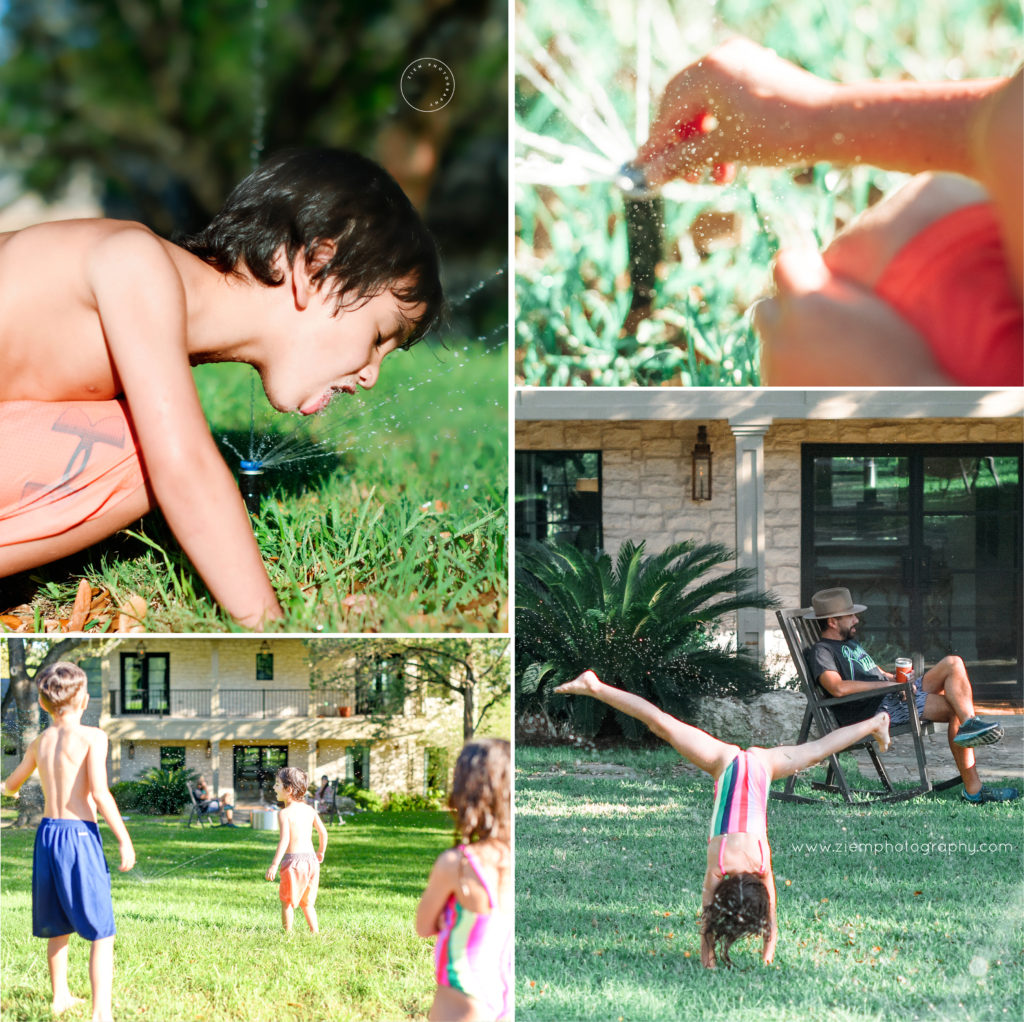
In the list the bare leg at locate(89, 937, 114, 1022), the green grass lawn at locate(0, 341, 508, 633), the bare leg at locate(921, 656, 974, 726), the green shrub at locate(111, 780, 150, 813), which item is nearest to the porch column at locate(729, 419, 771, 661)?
the bare leg at locate(921, 656, 974, 726)

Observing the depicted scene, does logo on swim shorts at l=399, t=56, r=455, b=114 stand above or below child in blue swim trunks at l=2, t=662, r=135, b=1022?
above

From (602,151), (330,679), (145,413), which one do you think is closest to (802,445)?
(602,151)

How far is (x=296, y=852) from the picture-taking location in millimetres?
3695

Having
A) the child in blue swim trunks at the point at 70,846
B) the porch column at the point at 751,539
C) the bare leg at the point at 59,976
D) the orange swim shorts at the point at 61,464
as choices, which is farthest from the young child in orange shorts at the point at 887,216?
the bare leg at the point at 59,976

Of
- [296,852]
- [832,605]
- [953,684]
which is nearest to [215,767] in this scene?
[296,852]

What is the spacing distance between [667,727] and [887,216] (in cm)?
175

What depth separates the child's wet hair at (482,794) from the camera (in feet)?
11.2

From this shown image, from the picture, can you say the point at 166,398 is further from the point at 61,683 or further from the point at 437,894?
the point at 437,894

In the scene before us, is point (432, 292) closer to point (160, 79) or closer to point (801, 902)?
point (160, 79)

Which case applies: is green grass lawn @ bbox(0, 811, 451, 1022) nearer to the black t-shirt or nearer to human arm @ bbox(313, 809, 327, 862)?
human arm @ bbox(313, 809, 327, 862)

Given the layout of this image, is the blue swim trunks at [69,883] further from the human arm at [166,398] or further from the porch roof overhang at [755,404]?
the porch roof overhang at [755,404]

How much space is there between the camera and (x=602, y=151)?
3.65m

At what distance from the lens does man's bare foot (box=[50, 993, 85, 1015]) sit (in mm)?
3658

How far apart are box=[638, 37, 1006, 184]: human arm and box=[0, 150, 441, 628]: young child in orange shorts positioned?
99cm
